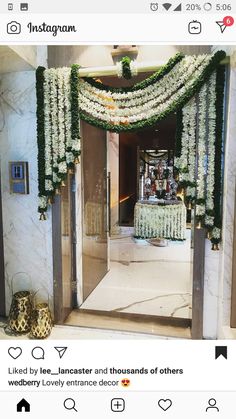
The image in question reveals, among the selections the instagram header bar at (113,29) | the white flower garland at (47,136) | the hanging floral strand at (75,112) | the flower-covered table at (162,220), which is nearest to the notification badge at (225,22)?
the instagram header bar at (113,29)

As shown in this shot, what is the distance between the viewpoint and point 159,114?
6.81 ft

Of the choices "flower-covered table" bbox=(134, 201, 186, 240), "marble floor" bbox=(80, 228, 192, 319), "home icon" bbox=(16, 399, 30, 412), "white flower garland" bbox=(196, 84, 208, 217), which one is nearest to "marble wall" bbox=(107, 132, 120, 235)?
"flower-covered table" bbox=(134, 201, 186, 240)

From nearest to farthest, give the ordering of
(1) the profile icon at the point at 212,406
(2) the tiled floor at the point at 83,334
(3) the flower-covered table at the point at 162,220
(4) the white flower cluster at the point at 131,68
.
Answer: (1) the profile icon at the point at 212,406 → (4) the white flower cluster at the point at 131,68 → (2) the tiled floor at the point at 83,334 → (3) the flower-covered table at the point at 162,220

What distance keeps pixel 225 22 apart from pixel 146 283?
285 centimetres

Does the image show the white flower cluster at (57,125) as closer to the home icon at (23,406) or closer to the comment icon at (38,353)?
the comment icon at (38,353)

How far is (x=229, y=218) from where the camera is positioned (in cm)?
203

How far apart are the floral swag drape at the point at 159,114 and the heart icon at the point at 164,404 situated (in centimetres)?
138

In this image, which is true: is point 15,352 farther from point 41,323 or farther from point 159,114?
point 159,114

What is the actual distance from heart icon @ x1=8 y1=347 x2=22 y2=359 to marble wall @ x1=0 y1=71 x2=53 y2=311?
1.54 m

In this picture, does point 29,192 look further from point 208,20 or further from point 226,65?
point 208,20

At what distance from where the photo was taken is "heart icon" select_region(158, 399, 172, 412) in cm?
88

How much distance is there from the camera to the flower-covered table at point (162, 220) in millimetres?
5188

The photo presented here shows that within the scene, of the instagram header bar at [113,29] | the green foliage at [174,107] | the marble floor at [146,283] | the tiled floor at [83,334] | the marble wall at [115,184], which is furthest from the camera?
the marble wall at [115,184]

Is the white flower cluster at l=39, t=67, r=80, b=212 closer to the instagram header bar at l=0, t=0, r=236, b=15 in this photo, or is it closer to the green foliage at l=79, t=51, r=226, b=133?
the green foliage at l=79, t=51, r=226, b=133
